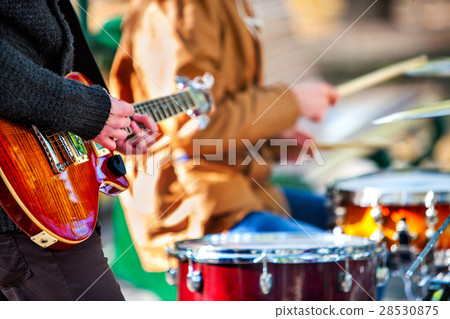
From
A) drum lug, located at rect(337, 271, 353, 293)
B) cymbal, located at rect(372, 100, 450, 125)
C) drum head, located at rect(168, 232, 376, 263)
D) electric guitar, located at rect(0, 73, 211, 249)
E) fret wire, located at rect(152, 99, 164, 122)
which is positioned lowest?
drum lug, located at rect(337, 271, 353, 293)

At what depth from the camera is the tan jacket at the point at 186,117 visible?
2.21 m

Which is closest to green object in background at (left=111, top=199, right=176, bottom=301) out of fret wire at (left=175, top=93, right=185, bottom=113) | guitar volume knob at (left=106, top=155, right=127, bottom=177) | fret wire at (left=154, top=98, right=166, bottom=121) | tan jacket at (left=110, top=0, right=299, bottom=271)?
tan jacket at (left=110, top=0, right=299, bottom=271)

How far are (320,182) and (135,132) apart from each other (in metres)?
2.10

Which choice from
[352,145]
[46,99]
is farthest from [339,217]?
[46,99]

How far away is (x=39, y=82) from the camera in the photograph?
102cm

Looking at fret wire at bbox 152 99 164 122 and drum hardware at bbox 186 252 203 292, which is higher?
fret wire at bbox 152 99 164 122

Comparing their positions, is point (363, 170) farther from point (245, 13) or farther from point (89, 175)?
point (89, 175)

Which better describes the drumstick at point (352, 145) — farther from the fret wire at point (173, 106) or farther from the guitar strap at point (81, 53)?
the guitar strap at point (81, 53)

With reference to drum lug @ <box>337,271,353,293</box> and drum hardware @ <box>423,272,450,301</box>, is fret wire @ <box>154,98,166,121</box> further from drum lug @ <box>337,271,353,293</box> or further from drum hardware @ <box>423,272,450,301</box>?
drum hardware @ <box>423,272,450,301</box>

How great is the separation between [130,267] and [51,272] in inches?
56.8

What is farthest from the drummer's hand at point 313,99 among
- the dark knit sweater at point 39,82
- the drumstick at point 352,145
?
the dark knit sweater at point 39,82

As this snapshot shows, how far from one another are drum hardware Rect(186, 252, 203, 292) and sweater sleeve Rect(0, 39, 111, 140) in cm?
58

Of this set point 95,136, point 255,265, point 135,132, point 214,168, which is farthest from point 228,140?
point 95,136

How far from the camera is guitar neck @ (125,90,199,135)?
137cm
